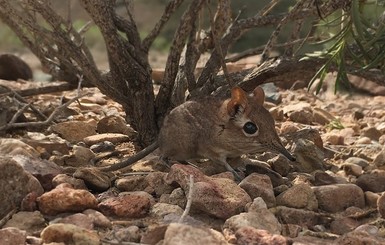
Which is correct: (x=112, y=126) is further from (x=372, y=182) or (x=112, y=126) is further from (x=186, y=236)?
(x=186, y=236)

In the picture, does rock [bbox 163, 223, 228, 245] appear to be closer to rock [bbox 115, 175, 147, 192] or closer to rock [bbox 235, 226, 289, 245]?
rock [bbox 235, 226, 289, 245]

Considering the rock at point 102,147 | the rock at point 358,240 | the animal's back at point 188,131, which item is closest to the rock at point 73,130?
the rock at point 102,147

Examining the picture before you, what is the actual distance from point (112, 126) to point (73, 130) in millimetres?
319

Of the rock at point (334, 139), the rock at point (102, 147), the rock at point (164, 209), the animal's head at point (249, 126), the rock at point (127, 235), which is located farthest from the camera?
the rock at point (334, 139)

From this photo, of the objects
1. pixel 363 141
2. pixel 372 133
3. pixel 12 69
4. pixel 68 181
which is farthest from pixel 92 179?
pixel 12 69

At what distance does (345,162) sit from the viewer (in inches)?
199

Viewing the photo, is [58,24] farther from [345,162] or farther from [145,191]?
[345,162]

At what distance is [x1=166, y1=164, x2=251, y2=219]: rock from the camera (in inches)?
141

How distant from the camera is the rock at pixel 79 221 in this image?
3375mm

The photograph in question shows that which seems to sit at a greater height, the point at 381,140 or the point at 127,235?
the point at 381,140

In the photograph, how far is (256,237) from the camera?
3.20 metres

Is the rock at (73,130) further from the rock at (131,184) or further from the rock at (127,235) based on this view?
the rock at (127,235)

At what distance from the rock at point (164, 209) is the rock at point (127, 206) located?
0.04 m

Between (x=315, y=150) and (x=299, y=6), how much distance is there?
1.02 m
